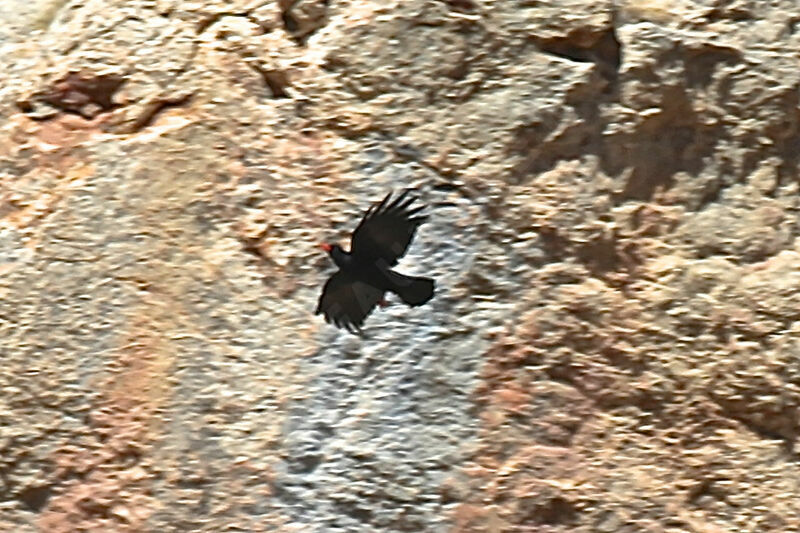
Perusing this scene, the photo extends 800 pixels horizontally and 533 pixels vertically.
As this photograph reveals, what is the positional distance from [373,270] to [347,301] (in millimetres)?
72

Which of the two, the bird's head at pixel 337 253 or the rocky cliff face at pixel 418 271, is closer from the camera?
the bird's head at pixel 337 253

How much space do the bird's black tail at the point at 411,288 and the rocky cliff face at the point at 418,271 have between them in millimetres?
56

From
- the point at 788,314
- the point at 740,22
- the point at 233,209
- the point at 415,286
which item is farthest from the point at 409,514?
the point at 740,22

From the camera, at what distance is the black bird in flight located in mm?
1360

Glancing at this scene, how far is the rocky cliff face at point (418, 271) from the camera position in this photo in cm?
146

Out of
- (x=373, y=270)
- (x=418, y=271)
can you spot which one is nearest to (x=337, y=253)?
(x=373, y=270)

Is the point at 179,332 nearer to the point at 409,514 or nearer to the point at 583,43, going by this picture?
the point at 409,514

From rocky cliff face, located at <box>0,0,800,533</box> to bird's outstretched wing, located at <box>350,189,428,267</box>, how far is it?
0.10m

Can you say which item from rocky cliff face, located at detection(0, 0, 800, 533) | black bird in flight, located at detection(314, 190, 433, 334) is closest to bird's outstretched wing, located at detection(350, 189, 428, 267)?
black bird in flight, located at detection(314, 190, 433, 334)

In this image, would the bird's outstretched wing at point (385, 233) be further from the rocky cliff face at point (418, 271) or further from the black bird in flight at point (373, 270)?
the rocky cliff face at point (418, 271)

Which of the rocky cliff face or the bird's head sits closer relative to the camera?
the bird's head

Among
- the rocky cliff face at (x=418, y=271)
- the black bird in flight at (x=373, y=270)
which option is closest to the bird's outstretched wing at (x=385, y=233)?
the black bird in flight at (x=373, y=270)

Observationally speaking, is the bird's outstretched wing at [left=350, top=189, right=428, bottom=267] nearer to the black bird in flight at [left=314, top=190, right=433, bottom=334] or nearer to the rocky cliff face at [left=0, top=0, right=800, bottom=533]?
the black bird in flight at [left=314, top=190, right=433, bottom=334]

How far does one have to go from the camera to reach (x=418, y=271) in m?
1.48
